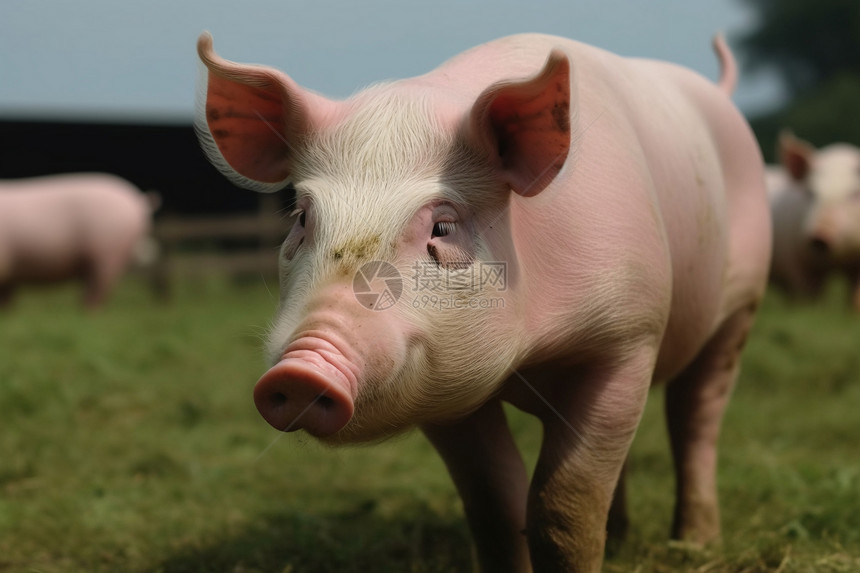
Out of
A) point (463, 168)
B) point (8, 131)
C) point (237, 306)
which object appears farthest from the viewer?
point (8, 131)

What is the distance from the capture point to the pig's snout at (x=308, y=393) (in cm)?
156

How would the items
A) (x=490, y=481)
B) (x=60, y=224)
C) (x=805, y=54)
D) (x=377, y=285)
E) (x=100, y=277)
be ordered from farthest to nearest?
(x=805, y=54)
(x=100, y=277)
(x=60, y=224)
(x=490, y=481)
(x=377, y=285)

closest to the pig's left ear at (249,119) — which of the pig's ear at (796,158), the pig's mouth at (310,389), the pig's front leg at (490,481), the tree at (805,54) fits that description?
the pig's mouth at (310,389)

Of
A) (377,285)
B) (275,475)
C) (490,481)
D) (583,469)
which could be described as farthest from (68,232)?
(377,285)

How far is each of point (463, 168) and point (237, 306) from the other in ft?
29.1

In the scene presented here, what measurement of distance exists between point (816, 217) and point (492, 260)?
7.24m

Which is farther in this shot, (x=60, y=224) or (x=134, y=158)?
(x=134, y=158)

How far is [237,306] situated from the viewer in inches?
416

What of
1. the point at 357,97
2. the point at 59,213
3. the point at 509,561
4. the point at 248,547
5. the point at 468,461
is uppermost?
the point at 357,97

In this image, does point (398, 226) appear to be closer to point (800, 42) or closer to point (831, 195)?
point (831, 195)

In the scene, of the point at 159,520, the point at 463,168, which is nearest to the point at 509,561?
the point at 463,168

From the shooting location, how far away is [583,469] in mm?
2164

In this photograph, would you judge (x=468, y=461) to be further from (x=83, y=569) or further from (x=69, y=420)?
(x=69, y=420)

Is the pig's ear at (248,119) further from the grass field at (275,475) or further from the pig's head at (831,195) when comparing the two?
the pig's head at (831,195)
